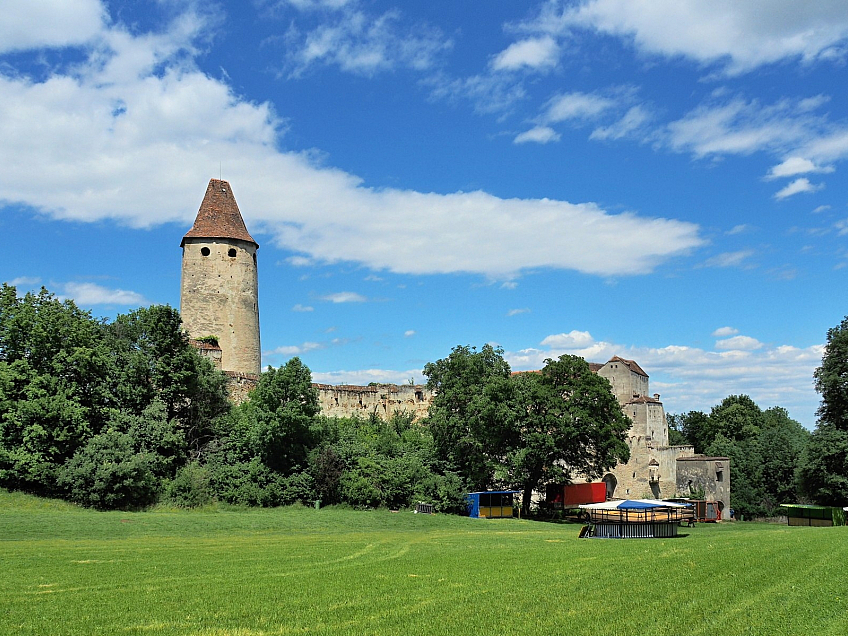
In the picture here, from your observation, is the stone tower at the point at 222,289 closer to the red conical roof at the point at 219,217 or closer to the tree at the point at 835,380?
the red conical roof at the point at 219,217

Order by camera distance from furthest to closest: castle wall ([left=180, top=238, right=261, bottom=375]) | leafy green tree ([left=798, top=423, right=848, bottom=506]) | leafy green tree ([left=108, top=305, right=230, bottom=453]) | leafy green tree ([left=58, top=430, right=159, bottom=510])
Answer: castle wall ([left=180, top=238, right=261, bottom=375])
leafy green tree ([left=798, top=423, right=848, bottom=506])
leafy green tree ([left=108, top=305, right=230, bottom=453])
leafy green tree ([left=58, top=430, right=159, bottom=510])

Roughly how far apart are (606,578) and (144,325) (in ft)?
101

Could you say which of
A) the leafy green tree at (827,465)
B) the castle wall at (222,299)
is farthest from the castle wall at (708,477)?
the castle wall at (222,299)

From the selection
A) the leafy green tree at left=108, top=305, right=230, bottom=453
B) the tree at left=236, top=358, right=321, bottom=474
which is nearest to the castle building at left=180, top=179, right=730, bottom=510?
the leafy green tree at left=108, top=305, right=230, bottom=453

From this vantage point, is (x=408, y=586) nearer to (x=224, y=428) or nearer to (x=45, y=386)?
(x=45, y=386)

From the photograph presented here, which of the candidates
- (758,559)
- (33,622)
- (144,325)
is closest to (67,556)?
(33,622)

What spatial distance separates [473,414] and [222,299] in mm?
21136

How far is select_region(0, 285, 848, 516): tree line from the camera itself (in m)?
34.1

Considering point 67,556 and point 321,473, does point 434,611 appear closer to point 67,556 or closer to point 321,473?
point 67,556

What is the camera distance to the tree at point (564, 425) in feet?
127

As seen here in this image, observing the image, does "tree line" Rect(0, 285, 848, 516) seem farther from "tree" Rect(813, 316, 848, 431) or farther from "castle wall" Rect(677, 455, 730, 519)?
"castle wall" Rect(677, 455, 730, 519)

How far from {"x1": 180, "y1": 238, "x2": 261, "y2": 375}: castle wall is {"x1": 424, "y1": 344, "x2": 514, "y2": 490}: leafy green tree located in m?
15.4

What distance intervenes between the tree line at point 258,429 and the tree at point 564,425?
0.26 ft

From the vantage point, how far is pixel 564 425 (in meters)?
38.7
